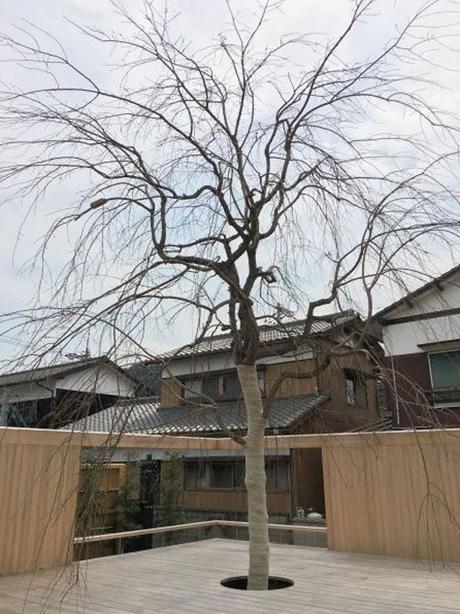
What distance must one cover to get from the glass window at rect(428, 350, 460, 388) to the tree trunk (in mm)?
6902

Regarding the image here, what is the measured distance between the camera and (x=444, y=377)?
9.73 metres

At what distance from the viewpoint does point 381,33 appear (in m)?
3.21

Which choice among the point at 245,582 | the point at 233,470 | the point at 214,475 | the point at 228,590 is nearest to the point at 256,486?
the point at 228,590

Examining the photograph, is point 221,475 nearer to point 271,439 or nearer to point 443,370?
point 443,370

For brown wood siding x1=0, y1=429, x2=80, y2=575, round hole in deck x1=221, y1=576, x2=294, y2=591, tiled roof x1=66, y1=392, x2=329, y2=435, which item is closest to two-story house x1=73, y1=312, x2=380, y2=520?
tiled roof x1=66, y1=392, x2=329, y2=435

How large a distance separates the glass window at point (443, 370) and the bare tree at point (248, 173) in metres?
6.61

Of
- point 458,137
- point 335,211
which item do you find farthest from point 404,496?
point 458,137

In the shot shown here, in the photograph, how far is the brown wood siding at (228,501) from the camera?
9867mm

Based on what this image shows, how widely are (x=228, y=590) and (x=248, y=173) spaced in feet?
10.2

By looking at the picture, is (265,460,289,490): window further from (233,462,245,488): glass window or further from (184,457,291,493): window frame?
(233,462,245,488): glass window

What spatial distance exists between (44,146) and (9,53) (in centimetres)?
51

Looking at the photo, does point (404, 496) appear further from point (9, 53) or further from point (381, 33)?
point (9, 53)

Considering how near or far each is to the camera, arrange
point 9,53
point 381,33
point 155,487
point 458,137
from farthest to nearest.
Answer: point 155,487, point 381,33, point 458,137, point 9,53

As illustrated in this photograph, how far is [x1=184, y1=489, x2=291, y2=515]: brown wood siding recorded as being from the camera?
32.4 feet
